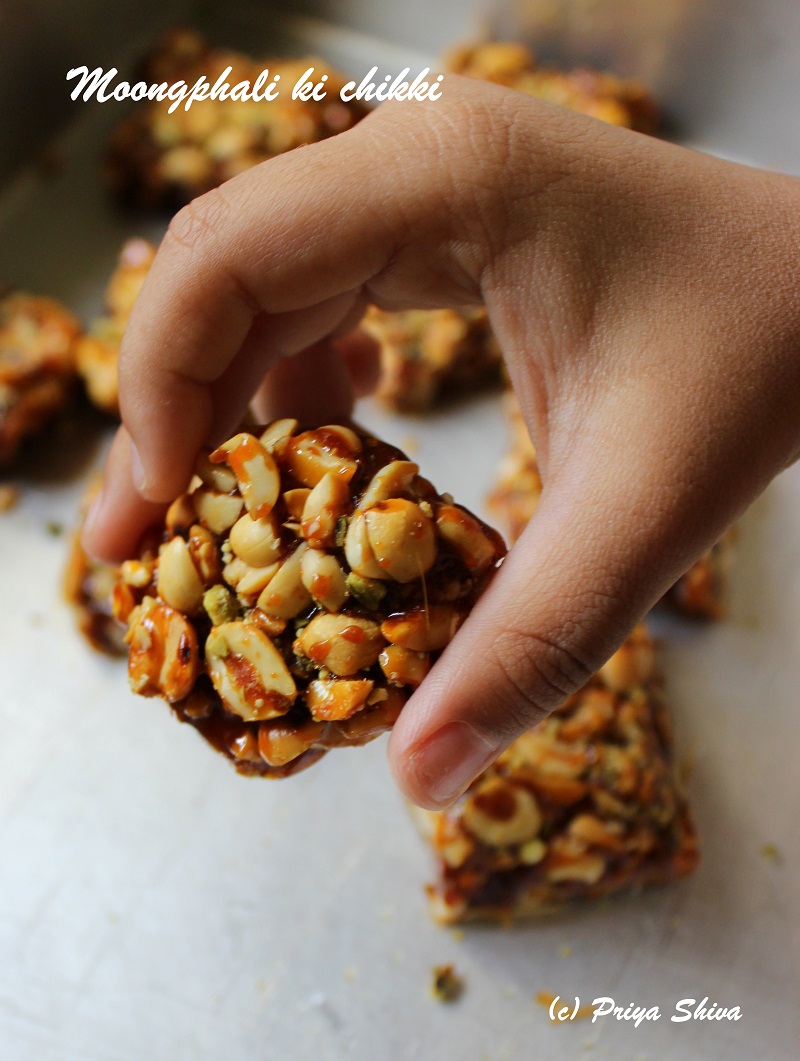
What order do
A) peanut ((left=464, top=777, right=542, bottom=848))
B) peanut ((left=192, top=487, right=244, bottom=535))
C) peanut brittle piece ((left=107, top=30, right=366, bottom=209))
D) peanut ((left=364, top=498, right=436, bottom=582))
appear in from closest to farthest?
peanut ((left=364, top=498, right=436, bottom=582)) → peanut ((left=192, top=487, right=244, bottom=535)) → peanut ((left=464, top=777, right=542, bottom=848)) → peanut brittle piece ((left=107, top=30, right=366, bottom=209))

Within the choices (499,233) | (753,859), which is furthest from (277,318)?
(753,859)

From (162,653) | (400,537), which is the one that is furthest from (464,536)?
(162,653)

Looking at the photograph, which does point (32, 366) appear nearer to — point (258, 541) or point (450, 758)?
point (258, 541)

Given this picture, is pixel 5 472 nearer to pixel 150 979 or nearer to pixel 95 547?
pixel 95 547

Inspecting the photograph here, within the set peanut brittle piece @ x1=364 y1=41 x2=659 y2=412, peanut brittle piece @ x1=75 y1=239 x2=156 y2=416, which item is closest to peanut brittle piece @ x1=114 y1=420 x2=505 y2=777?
peanut brittle piece @ x1=364 y1=41 x2=659 y2=412

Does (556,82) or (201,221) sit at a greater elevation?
(201,221)

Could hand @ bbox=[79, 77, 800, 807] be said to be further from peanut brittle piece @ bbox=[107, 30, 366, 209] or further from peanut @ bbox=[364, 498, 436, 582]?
peanut brittle piece @ bbox=[107, 30, 366, 209]
